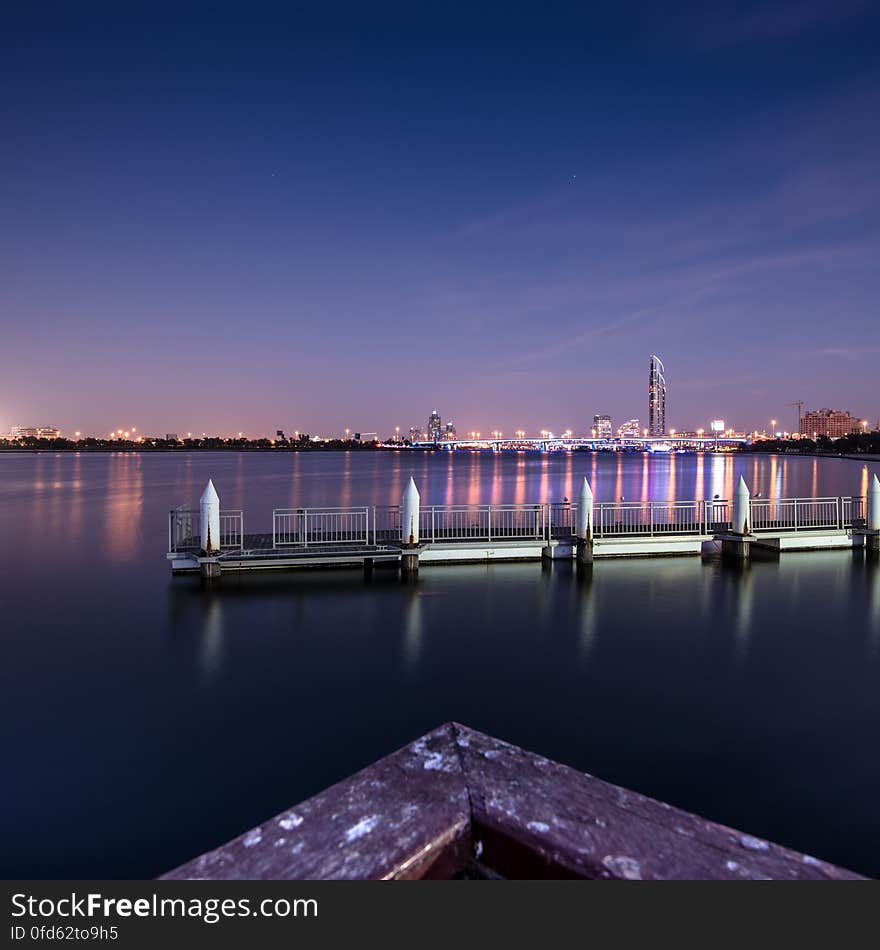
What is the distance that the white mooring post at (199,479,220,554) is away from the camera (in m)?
15.8

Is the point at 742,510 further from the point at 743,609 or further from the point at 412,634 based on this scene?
the point at 412,634

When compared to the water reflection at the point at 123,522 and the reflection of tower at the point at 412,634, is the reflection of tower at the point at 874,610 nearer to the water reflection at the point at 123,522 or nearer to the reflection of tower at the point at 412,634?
the reflection of tower at the point at 412,634

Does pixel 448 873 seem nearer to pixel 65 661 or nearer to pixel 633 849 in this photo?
pixel 633 849

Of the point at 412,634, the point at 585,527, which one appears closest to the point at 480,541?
the point at 585,527

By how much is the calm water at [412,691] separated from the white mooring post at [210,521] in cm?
113

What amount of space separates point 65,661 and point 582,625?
10.1 m

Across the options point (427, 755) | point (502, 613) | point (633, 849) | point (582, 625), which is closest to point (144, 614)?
point (502, 613)

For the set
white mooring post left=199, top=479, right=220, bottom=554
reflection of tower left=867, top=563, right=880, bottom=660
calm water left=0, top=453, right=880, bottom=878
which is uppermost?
white mooring post left=199, top=479, right=220, bottom=554

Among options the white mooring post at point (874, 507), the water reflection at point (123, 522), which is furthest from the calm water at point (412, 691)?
the water reflection at point (123, 522)

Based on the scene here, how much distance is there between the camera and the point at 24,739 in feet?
25.3

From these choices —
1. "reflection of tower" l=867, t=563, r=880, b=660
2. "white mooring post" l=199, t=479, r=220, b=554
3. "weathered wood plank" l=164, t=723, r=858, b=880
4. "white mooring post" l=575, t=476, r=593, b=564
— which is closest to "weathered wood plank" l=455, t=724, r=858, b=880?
"weathered wood plank" l=164, t=723, r=858, b=880

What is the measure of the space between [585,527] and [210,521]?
11.0m

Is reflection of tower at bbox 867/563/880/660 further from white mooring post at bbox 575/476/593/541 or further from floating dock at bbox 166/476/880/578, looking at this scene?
white mooring post at bbox 575/476/593/541

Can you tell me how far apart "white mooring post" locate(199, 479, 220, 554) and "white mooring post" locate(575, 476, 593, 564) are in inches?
415
